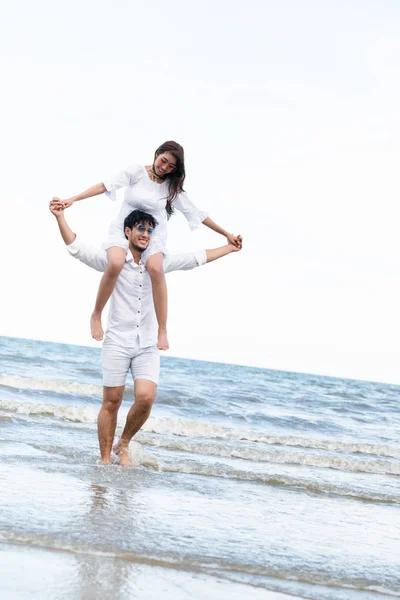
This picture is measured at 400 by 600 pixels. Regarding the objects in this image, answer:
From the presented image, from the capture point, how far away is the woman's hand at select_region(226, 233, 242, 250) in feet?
20.1

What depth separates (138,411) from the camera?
243 inches

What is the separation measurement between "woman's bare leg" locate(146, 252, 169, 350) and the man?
10 centimetres

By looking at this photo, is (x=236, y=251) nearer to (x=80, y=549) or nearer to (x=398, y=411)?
(x=80, y=549)

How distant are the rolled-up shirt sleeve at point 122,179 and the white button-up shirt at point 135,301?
43 centimetres

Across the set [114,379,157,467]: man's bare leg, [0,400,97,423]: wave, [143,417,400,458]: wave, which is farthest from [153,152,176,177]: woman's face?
[143,417,400,458]: wave

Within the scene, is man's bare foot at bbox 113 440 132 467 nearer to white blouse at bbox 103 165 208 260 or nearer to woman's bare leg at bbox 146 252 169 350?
woman's bare leg at bbox 146 252 169 350

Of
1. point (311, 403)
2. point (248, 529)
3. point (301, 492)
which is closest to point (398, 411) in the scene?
point (311, 403)

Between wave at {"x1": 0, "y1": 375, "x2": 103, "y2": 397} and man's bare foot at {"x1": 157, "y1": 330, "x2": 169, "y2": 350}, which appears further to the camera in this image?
wave at {"x1": 0, "y1": 375, "x2": 103, "y2": 397}

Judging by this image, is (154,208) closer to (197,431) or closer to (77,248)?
(77,248)

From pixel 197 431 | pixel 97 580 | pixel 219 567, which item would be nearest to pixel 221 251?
pixel 219 567

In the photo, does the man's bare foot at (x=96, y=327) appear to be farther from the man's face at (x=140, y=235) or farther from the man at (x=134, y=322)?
the man's face at (x=140, y=235)

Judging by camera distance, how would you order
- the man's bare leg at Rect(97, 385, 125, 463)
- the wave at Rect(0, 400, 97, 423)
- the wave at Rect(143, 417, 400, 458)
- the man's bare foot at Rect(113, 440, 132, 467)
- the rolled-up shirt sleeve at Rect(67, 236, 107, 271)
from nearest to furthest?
1. the rolled-up shirt sleeve at Rect(67, 236, 107, 271)
2. the man's bare leg at Rect(97, 385, 125, 463)
3. the man's bare foot at Rect(113, 440, 132, 467)
4. the wave at Rect(0, 400, 97, 423)
5. the wave at Rect(143, 417, 400, 458)

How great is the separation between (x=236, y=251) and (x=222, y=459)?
9.97 ft

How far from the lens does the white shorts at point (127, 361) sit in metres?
6.10
